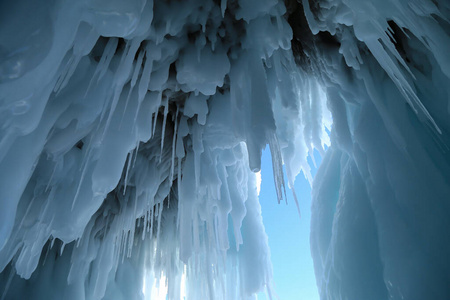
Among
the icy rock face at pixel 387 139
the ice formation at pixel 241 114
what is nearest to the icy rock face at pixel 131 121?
the ice formation at pixel 241 114

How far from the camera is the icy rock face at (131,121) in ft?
4.46

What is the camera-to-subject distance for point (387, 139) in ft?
8.10

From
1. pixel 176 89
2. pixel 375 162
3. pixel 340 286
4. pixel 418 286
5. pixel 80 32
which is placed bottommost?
pixel 418 286

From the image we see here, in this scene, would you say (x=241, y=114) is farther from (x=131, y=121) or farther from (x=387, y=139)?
(x=387, y=139)

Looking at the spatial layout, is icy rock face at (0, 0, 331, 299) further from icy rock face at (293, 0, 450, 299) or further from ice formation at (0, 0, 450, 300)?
icy rock face at (293, 0, 450, 299)

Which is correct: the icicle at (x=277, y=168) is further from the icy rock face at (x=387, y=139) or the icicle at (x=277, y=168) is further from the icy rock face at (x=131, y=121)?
the icy rock face at (x=387, y=139)

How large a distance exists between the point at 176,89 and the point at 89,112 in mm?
805


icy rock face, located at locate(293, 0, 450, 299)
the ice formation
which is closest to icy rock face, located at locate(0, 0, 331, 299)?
the ice formation

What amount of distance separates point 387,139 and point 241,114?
1252 mm

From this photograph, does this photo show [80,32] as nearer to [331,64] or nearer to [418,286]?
[331,64]

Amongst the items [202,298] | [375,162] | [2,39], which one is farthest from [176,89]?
[202,298]

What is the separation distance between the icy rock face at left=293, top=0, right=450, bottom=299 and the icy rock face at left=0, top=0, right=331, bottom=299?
43 centimetres

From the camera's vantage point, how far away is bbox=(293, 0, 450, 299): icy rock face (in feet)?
6.52

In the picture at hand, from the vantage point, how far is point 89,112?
2293 mm
